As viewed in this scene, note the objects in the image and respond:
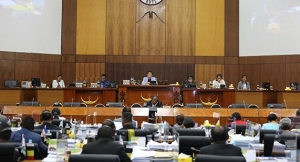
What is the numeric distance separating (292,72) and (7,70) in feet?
→ 37.1

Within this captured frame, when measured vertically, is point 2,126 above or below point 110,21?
below

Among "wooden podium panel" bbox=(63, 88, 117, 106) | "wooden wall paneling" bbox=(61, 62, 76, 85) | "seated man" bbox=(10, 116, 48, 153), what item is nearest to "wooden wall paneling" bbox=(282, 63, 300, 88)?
"wooden podium panel" bbox=(63, 88, 117, 106)

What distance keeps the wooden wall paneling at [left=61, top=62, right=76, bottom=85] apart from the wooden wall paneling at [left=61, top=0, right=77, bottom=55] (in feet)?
1.85

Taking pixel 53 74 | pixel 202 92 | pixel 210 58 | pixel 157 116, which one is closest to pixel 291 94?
pixel 202 92

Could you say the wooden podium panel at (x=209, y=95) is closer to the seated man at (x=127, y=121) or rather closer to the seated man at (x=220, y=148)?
the seated man at (x=127, y=121)

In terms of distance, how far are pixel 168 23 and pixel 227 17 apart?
101 inches

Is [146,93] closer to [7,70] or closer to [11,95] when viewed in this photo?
[11,95]

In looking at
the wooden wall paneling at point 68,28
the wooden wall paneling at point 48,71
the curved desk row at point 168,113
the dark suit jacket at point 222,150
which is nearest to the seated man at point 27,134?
the dark suit jacket at point 222,150

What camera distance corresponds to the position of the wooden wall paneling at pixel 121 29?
1683cm

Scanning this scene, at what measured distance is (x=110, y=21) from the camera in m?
16.9

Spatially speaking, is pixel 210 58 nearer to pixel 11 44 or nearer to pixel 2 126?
pixel 11 44

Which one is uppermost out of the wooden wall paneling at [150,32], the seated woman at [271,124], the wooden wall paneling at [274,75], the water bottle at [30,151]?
the wooden wall paneling at [150,32]

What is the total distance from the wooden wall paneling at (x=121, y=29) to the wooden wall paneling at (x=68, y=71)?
1647 millimetres

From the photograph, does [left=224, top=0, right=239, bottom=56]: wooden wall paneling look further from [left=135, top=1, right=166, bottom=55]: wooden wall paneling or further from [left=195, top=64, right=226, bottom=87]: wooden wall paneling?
[left=135, top=1, right=166, bottom=55]: wooden wall paneling
